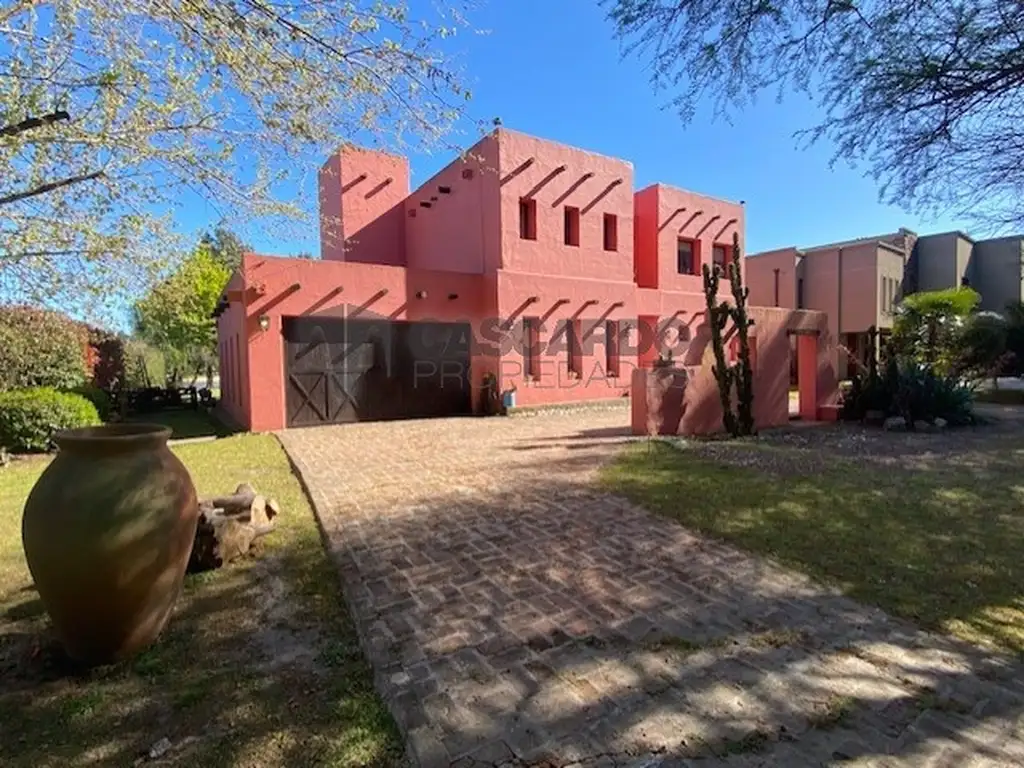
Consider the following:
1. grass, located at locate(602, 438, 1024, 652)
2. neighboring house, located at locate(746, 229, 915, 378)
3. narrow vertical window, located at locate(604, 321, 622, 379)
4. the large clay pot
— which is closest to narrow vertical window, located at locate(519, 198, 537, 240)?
narrow vertical window, located at locate(604, 321, 622, 379)

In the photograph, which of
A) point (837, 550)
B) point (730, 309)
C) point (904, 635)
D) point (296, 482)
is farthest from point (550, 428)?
point (904, 635)

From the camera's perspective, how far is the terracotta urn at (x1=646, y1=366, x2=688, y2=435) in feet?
32.8

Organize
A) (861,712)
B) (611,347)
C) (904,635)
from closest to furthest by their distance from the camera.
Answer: (861,712)
(904,635)
(611,347)

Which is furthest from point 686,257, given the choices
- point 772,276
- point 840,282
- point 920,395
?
point 840,282

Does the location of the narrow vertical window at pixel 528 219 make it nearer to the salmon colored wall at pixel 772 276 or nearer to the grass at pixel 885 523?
the grass at pixel 885 523

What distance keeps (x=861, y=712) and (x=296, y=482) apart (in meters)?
6.23

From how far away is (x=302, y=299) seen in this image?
40.0ft

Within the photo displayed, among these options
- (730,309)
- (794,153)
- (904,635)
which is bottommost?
(904,635)

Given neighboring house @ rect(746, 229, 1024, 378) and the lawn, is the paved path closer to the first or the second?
the lawn

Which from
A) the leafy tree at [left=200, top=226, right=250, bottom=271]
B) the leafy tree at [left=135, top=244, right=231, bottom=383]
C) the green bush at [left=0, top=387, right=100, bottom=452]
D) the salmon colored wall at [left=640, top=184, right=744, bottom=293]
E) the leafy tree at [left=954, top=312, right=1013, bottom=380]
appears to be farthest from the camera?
the leafy tree at [left=135, top=244, right=231, bottom=383]

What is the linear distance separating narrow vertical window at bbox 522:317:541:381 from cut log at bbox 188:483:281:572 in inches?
430

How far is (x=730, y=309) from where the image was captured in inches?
374

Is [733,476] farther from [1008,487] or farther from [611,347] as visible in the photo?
[611,347]

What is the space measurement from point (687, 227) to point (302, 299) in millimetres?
13857
